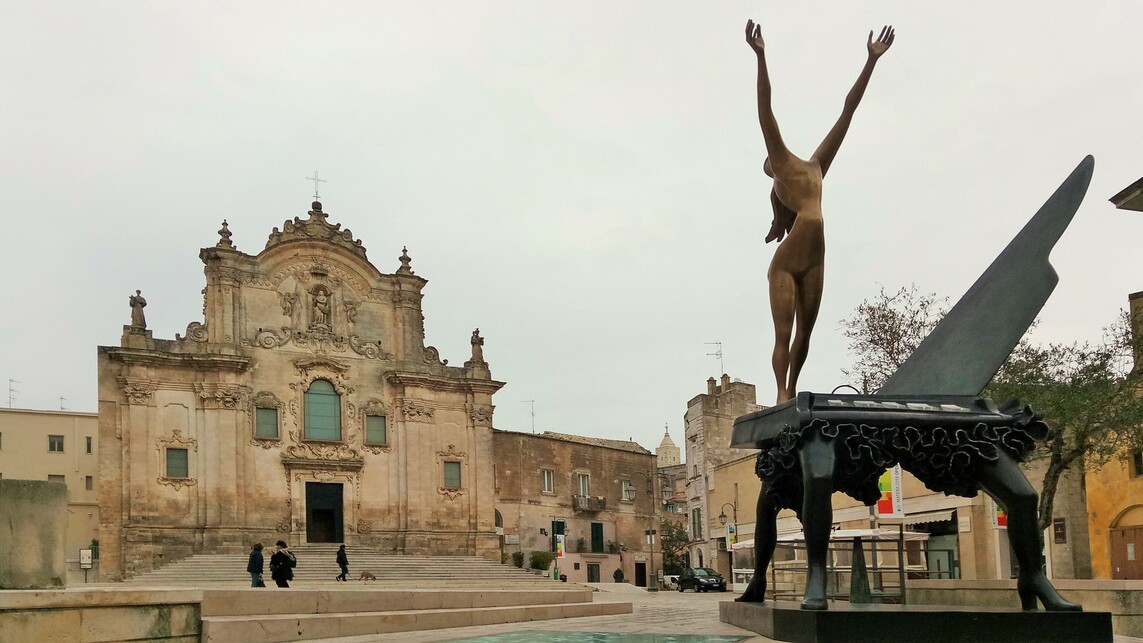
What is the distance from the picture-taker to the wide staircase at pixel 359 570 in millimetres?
31469

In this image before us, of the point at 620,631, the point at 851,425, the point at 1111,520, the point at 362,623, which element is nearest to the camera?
the point at 851,425

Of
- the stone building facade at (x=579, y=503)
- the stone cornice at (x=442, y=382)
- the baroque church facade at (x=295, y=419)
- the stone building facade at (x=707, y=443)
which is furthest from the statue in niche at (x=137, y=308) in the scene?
the stone building facade at (x=707, y=443)

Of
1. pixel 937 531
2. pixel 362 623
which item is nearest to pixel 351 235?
pixel 937 531

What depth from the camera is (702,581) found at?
40.1 metres

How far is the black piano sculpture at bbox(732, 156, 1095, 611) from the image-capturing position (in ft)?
21.8

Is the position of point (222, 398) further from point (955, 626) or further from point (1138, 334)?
point (955, 626)

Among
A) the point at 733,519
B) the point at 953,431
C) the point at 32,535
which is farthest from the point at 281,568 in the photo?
the point at 733,519

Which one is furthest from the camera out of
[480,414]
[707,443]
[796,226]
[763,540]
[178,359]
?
[707,443]

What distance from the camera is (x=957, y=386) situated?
24.0ft

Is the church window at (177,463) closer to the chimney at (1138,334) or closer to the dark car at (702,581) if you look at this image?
the dark car at (702,581)

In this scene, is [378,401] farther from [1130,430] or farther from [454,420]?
[1130,430]

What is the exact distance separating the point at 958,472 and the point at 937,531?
27276 mm

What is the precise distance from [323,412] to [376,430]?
2082 mm

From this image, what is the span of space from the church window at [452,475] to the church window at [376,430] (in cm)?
258
